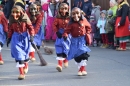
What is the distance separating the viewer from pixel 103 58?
10.4 metres

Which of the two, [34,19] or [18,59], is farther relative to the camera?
[34,19]

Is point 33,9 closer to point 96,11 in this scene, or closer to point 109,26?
point 109,26

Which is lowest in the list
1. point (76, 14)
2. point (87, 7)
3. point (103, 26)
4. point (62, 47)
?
point (62, 47)

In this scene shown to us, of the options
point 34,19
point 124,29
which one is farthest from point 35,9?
point 124,29

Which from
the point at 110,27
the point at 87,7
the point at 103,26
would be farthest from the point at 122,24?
the point at 87,7

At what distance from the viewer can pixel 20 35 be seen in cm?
776

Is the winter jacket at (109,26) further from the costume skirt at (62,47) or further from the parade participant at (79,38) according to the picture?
the parade participant at (79,38)

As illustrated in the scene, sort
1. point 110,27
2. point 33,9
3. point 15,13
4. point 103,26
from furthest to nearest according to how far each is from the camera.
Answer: point 103,26 < point 110,27 < point 33,9 < point 15,13

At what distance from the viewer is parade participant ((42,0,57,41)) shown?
45.8 feet

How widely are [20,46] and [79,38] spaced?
1269 mm

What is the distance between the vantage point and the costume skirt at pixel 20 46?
7.69 metres

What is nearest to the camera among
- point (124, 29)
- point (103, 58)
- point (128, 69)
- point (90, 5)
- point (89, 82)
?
point (89, 82)

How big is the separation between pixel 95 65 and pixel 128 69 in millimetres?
965

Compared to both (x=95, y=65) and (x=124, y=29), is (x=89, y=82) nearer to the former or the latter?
(x=95, y=65)
